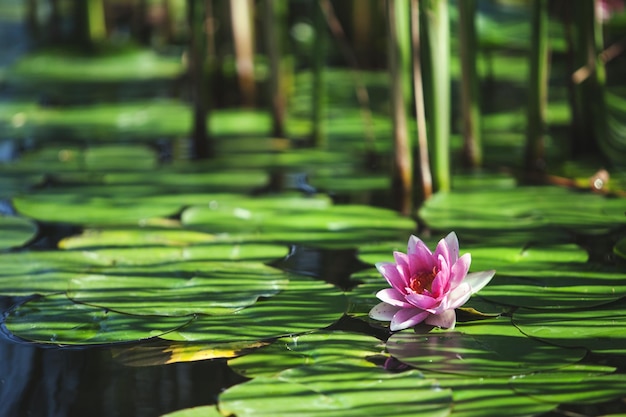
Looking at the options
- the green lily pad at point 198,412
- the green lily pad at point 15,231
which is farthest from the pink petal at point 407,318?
the green lily pad at point 15,231

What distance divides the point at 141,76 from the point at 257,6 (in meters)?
0.97

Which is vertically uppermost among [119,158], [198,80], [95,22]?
[95,22]

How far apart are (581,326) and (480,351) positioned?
0.68 feet

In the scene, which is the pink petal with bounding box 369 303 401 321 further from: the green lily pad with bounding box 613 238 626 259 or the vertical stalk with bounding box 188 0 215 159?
the vertical stalk with bounding box 188 0 215 159

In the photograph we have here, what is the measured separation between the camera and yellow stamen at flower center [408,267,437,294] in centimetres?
167

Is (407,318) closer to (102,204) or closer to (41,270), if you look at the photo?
(41,270)

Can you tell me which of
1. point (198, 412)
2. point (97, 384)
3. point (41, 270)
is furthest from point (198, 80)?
point (198, 412)

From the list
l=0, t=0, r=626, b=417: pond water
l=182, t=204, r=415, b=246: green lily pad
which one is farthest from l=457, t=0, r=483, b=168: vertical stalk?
l=182, t=204, r=415, b=246: green lily pad

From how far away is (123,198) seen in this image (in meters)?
2.48

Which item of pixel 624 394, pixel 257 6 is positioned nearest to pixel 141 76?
pixel 257 6

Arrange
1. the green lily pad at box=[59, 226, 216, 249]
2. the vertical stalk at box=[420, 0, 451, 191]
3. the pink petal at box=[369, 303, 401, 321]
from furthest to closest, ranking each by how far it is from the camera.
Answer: the vertical stalk at box=[420, 0, 451, 191], the green lily pad at box=[59, 226, 216, 249], the pink petal at box=[369, 303, 401, 321]

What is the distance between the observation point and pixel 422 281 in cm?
169

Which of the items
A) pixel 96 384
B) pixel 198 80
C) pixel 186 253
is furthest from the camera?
pixel 198 80

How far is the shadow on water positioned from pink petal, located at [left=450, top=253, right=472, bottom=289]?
17.0 inches
